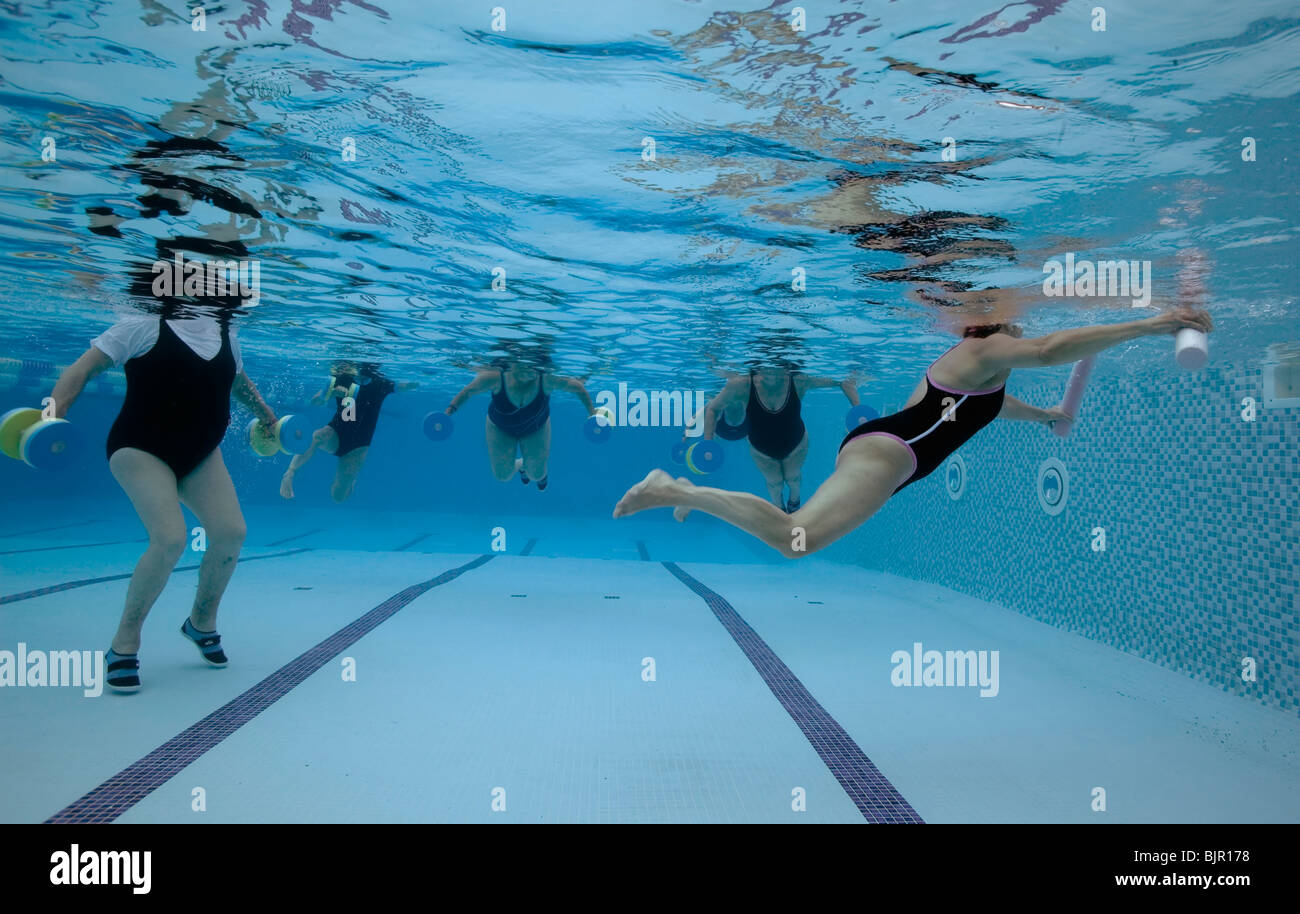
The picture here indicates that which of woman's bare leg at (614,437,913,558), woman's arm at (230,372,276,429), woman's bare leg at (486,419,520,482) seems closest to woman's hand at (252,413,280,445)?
woman's arm at (230,372,276,429)

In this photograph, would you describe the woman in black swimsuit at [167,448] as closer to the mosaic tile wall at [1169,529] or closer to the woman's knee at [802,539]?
the woman's knee at [802,539]

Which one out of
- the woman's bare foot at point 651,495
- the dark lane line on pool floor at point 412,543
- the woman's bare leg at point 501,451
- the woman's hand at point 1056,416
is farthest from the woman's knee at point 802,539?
the dark lane line on pool floor at point 412,543

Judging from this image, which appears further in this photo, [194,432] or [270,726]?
[194,432]

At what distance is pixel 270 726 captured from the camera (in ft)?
13.9

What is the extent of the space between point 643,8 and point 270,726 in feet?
14.8

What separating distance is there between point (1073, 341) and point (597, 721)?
139 inches

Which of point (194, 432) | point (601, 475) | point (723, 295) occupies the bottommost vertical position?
point (601, 475)

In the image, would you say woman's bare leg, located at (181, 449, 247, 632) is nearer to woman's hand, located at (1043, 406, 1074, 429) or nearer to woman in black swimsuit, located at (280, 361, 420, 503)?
woman's hand, located at (1043, 406, 1074, 429)

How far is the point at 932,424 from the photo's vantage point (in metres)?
3.87

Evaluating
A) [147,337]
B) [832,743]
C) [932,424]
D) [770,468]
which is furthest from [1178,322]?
[770,468]

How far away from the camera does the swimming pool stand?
3.66 metres

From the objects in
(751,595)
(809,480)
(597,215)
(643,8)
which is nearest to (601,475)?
(809,480)

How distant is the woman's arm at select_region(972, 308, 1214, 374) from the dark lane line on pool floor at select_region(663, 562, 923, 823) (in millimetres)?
2312
